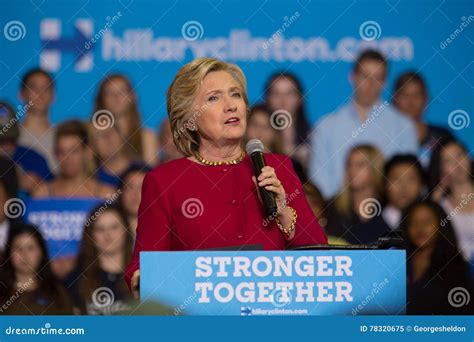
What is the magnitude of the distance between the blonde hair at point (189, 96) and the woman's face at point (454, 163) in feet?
4.91

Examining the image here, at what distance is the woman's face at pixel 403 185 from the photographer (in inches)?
203

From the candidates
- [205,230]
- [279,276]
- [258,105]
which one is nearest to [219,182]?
[205,230]

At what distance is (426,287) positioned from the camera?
5113mm

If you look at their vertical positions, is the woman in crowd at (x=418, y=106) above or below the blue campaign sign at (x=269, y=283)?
above

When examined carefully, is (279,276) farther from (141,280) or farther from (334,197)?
(334,197)

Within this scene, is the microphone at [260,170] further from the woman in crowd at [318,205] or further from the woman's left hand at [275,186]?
the woman in crowd at [318,205]

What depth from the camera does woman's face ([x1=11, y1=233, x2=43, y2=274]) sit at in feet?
16.8

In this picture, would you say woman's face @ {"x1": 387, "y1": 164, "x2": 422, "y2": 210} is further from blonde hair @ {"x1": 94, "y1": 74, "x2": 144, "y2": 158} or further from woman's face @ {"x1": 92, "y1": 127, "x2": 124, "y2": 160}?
woman's face @ {"x1": 92, "y1": 127, "x2": 124, "y2": 160}

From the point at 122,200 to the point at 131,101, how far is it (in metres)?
0.58

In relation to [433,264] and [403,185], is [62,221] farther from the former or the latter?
[433,264]

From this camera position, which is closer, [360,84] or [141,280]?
[141,280]

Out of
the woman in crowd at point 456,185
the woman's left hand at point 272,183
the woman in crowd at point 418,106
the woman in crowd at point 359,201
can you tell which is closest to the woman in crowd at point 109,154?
the woman in crowd at point 359,201

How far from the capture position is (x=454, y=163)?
5.20 meters

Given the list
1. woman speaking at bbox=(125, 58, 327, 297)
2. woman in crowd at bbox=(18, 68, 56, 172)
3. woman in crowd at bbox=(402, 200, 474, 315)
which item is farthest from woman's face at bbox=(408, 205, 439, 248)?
woman in crowd at bbox=(18, 68, 56, 172)
